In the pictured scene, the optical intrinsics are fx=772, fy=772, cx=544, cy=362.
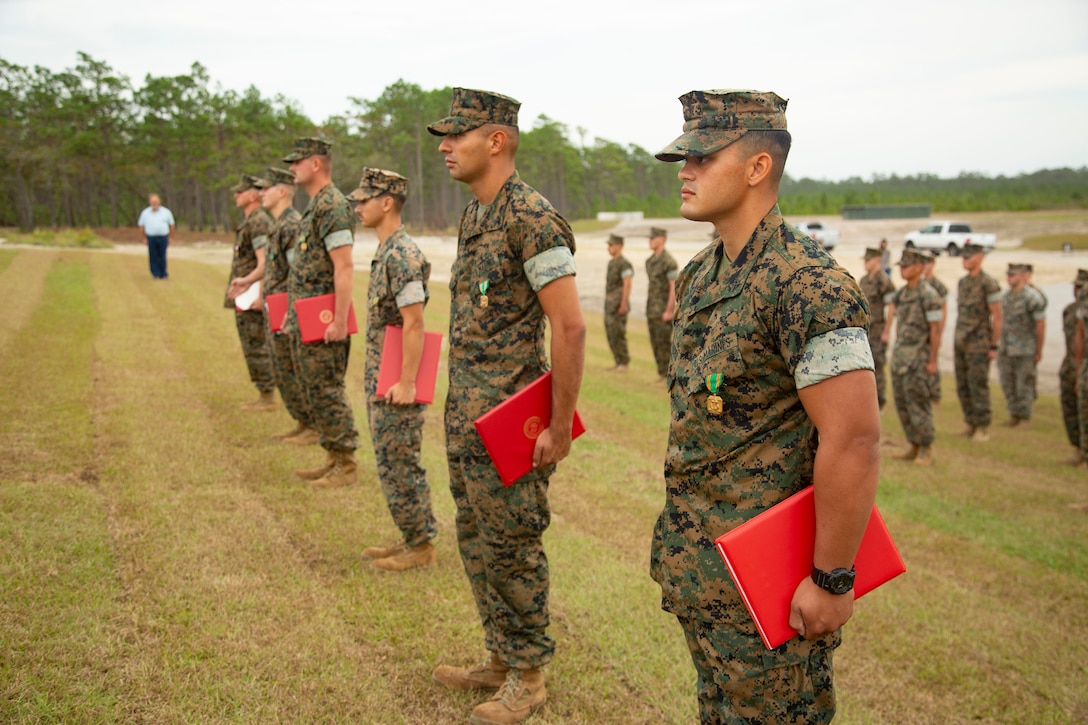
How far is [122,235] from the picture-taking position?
46031mm

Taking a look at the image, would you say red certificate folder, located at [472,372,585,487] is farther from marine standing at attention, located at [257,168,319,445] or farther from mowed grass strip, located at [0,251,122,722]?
marine standing at attention, located at [257,168,319,445]

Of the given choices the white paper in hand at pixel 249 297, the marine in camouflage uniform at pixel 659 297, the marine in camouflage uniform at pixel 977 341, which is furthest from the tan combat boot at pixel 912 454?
the white paper in hand at pixel 249 297

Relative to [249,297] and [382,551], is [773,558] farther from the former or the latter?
[249,297]

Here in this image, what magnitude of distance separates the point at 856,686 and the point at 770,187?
2.70 metres

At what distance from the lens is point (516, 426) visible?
10.0 feet

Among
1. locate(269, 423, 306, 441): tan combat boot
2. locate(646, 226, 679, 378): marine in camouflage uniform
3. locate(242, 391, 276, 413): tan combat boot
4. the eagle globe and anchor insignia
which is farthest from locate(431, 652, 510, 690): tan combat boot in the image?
locate(646, 226, 679, 378): marine in camouflage uniform

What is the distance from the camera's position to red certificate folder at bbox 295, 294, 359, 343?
5480 mm

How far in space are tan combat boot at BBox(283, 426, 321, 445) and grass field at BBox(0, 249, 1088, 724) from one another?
0.20m

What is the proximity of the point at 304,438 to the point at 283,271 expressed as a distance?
4.97 ft

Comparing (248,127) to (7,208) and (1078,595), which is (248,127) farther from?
(1078,595)

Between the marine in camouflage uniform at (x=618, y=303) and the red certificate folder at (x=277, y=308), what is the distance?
23.6 feet

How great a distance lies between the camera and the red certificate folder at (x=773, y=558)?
1.99 metres

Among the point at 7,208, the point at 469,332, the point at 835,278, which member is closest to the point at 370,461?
the point at 469,332

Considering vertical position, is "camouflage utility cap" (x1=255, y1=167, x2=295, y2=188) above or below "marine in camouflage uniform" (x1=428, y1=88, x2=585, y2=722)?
above
